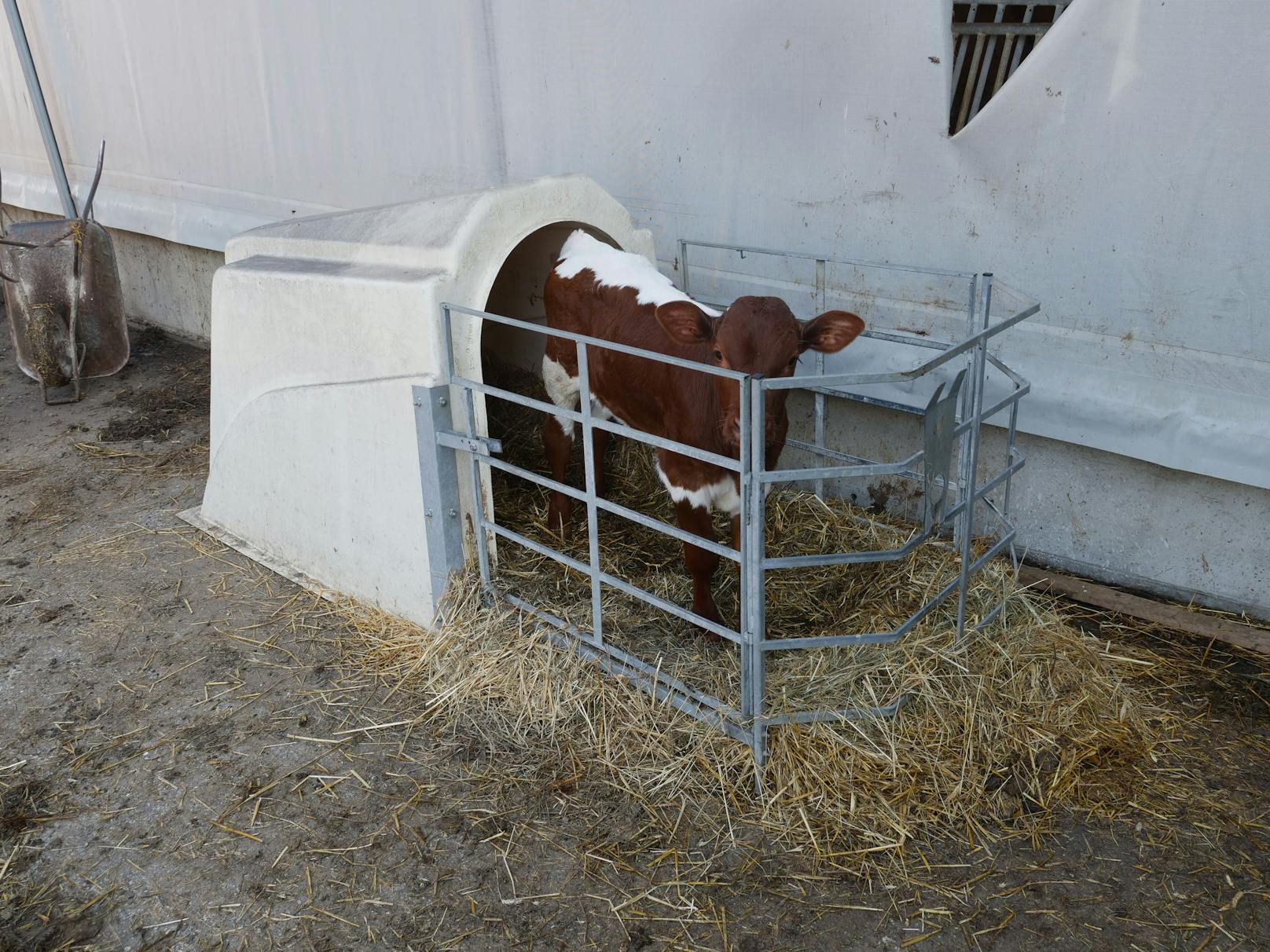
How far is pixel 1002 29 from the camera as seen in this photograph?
413 centimetres

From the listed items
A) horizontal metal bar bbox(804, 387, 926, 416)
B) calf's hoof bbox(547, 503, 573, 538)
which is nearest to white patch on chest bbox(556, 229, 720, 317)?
horizontal metal bar bbox(804, 387, 926, 416)

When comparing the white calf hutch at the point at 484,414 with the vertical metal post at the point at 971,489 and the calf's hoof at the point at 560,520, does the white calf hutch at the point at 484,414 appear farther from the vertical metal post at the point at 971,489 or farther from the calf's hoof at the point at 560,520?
the calf's hoof at the point at 560,520

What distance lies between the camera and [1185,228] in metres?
3.81

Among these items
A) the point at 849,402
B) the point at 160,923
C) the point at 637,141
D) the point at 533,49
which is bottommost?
the point at 160,923

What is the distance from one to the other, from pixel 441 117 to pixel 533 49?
0.98 m

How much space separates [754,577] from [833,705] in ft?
2.02

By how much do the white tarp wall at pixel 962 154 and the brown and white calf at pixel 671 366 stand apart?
3.09 feet

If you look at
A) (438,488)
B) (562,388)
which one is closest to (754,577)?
(438,488)

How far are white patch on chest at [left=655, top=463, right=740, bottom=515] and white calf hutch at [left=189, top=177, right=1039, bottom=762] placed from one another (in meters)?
0.18

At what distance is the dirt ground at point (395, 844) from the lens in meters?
2.89

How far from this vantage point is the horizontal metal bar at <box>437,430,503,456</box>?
12.8ft

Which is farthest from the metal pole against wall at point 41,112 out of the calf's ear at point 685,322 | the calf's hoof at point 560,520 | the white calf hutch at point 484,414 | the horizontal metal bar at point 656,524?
the calf's ear at point 685,322

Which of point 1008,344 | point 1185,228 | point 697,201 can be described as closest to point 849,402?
point 1008,344

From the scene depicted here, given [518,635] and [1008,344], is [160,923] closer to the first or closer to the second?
[518,635]
